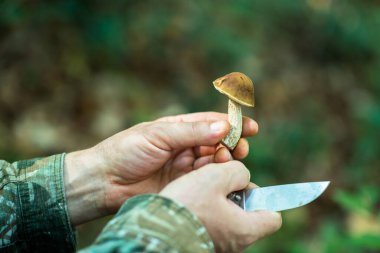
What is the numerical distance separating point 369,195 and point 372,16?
4056 millimetres

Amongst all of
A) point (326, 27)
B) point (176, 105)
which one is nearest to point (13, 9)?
point (176, 105)

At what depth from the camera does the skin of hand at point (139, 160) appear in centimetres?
185

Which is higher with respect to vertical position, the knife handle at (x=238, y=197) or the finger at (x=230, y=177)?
the finger at (x=230, y=177)

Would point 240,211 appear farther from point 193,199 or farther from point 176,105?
point 176,105

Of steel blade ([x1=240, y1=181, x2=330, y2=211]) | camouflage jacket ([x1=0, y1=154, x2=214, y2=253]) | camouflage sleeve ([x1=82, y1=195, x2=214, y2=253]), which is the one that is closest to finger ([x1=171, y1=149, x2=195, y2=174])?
steel blade ([x1=240, y1=181, x2=330, y2=211])

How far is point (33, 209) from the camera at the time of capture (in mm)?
1812

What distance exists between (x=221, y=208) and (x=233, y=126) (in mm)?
491

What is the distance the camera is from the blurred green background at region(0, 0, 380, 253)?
3.73 metres

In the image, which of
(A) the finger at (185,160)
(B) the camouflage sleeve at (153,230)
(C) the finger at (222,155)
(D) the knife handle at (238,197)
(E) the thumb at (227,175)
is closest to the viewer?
(B) the camouflage sleeve at (153,230)

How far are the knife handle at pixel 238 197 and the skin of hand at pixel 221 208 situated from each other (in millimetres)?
53

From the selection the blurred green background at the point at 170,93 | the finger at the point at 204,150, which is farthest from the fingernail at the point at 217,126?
the blurred green background at the point at 170,93

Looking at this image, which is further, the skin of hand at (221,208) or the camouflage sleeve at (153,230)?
the skin of hand at (221,208)

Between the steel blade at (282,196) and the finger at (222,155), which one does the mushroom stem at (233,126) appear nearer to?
the finger at (222,155)

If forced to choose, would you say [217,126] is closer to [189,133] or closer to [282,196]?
[189,133]
